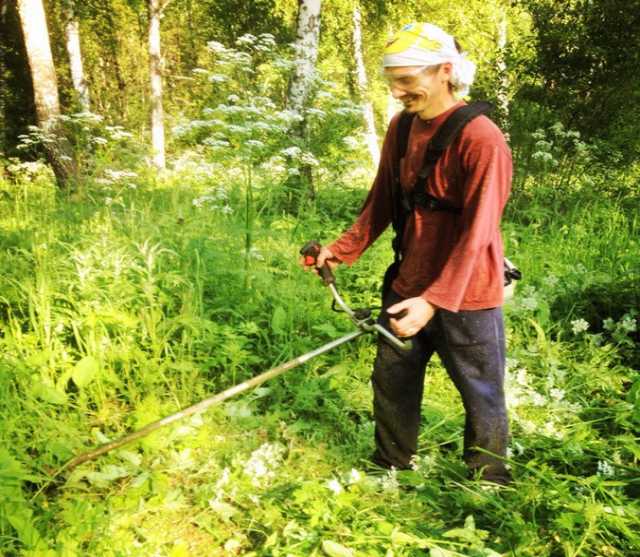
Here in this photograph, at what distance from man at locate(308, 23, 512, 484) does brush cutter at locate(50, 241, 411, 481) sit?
0.08m

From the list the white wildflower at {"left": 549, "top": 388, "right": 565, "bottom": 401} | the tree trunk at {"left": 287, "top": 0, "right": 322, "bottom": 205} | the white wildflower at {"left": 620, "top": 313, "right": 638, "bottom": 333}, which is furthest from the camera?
the tree trunk at {"left": 287, "top": 0, "right": 322, "bottom": 205}

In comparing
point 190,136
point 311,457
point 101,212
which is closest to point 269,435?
point 311,457

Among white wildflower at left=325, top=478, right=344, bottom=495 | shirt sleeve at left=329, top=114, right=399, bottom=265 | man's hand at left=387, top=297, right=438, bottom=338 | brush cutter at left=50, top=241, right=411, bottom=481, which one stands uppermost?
shirt sleeve at left=329, top=114, right=399, bottom=265

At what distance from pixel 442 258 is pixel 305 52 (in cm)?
546

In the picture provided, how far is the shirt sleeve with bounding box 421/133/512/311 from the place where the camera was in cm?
170

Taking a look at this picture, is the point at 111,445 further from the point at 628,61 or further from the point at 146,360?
the point at 628,61

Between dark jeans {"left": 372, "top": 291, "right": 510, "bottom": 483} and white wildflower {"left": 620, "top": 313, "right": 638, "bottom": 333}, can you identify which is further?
white wildflower {"left": 620, "top": 313, "right": 638, "bottom": 333}

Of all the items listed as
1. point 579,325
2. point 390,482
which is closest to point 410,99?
point 390,482

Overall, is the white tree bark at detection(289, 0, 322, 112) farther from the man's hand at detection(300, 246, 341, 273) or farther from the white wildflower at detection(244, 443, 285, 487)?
the white wildflower at detection(244, 443, 285, 487)

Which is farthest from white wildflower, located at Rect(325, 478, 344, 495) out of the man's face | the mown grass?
the man's face

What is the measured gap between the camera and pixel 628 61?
6168 millimetres

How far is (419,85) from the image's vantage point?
1791 mm

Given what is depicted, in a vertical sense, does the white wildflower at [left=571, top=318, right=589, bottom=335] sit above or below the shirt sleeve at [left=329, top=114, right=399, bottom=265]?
below

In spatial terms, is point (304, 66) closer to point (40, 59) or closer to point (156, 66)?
point (40, 59)
